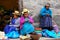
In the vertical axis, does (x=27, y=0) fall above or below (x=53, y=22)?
above

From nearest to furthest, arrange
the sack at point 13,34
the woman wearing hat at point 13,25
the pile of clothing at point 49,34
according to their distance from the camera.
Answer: the sack at point 13,34 < the pile of clothing at point 49,34 < the woman wearing hat at point 13,25

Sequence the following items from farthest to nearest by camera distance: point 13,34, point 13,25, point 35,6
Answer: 1. point 35,6
2. point 13,25
3. point 13,34

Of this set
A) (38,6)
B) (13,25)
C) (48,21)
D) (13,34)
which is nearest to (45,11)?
(48,21)

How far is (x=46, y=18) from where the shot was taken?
980 centimetres

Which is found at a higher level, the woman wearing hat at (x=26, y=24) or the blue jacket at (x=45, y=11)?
the blue jacket at (x=45, y=11)

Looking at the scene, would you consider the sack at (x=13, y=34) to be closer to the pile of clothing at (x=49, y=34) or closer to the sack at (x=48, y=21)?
A: the pile of clothing at (x=49, y=34)

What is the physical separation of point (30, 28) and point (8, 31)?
2.42 ft

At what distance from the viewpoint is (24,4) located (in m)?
10.2

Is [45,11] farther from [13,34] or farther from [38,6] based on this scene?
[13,34]

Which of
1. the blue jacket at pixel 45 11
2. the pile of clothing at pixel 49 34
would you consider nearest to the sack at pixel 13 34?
the pile of clothing at pixel 49 34

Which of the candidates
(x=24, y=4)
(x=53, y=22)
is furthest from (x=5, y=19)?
(x=53, y=22)

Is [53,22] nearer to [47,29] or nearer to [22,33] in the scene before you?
[47,29]

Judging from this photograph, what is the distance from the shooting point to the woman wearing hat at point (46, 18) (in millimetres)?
9797

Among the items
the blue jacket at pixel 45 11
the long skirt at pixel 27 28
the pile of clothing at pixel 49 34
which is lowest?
the pile of clothing at pixel 49 34
